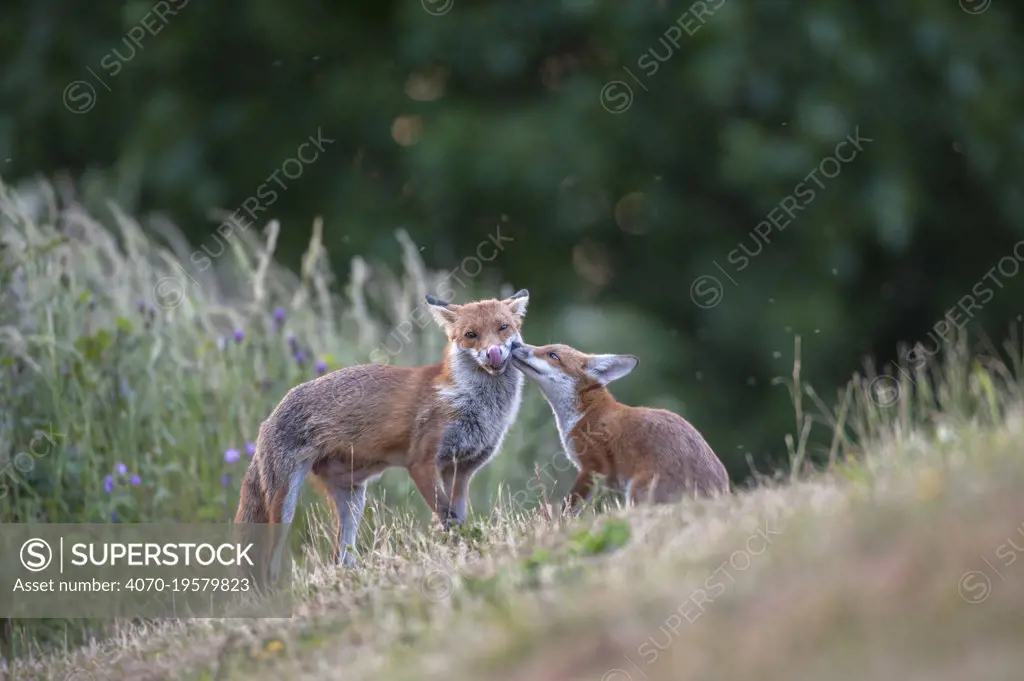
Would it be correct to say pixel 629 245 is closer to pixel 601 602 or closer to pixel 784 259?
pixel 784 259

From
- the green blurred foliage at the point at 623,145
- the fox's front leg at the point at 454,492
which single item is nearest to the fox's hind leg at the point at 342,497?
the fox's front leg at the point at 454,492

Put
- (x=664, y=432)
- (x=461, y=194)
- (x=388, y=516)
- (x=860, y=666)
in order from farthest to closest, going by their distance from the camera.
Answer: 1. (x=461, y=194)
2. (x=388, y=516)
3. (x=664, y=432)
4. (x=860, y=666)

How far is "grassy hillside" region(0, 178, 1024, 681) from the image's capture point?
3893mm

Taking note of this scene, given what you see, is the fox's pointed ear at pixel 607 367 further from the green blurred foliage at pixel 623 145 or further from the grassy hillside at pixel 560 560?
the green blurred foliage at pixel 623 145

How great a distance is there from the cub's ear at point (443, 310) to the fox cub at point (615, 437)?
1.41 ft

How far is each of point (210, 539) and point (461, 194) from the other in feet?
26.3

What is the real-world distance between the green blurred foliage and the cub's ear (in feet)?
19.8

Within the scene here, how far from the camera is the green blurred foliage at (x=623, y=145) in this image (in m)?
14.1

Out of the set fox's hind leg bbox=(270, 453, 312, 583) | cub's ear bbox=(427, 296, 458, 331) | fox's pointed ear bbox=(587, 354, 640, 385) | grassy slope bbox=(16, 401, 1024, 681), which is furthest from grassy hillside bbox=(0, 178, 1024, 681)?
cub's ear bbox=(427, 296, 458, 331)

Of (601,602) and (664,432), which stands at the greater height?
(664,432)

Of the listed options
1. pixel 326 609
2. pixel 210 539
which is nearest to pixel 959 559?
pixel 326 609

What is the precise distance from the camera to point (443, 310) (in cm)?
683

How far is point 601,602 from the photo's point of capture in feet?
14.1

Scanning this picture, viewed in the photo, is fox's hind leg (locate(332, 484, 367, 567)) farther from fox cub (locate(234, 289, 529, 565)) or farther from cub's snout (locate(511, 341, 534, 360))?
cub's snout (locate(511, 341, 534, 360))
